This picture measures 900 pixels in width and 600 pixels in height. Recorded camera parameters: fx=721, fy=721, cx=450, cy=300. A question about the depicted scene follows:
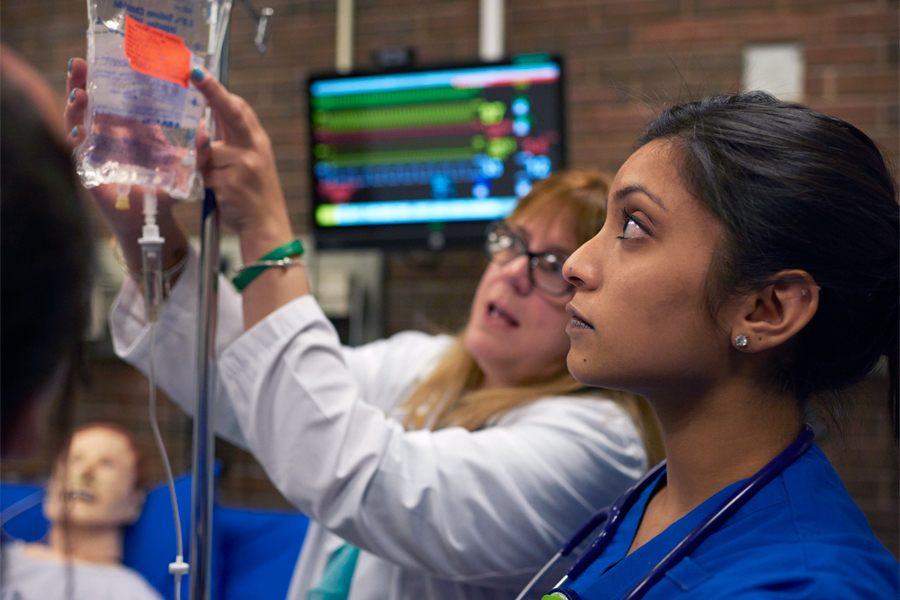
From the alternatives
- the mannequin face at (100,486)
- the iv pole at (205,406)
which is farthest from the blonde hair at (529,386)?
the mannequin face at (100,486)

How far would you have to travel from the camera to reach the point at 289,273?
1.07 meters

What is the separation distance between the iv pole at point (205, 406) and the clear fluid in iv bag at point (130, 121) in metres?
0.07

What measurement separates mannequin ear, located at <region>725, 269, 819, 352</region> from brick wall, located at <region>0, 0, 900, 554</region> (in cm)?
153

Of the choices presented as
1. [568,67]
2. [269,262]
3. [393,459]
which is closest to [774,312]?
[393,459]

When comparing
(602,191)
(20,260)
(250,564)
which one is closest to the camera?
(20,260)

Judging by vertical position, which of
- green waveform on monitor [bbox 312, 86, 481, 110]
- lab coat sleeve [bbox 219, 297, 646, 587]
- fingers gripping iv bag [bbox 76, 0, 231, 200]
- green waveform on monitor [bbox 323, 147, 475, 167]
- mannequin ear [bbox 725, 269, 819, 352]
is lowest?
lab coat sleeve [bbox 219, 297, 646, 587]

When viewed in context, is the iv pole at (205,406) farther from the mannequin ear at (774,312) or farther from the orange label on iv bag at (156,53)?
the mannequin ear at (774,312)

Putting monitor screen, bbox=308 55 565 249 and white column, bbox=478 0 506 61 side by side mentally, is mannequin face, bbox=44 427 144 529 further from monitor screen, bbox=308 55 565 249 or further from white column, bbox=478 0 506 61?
white column, bbox=478 0 506 61

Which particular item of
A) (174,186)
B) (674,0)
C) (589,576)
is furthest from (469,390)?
(674,0)

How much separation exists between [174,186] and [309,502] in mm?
474

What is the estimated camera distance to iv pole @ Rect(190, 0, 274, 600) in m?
0.93

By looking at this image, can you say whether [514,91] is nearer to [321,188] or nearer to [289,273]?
[321,188]

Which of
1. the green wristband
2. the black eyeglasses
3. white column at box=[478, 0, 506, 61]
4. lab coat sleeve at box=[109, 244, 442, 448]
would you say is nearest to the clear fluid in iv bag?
the green wristband

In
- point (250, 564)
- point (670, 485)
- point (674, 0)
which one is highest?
point (674, 0)
